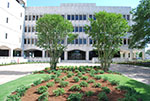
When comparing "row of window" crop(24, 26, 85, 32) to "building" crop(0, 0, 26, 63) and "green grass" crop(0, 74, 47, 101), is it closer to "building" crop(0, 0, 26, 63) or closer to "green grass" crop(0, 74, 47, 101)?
"building" crop(0, 0, 26, 63)

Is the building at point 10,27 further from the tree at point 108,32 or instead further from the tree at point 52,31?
the tree at point 108,32

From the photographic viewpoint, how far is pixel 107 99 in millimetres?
4445

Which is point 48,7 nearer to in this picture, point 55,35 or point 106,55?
point 55,35

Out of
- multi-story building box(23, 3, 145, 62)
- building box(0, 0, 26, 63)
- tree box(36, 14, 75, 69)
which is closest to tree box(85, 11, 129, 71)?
tree box(36, 14, 75, 69)

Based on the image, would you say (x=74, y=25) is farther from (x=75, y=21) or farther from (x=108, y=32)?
(x=108, y=32)

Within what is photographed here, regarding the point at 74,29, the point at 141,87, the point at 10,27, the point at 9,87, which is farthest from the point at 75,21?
the point at 141,87

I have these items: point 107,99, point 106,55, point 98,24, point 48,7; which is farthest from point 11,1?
point 107,99

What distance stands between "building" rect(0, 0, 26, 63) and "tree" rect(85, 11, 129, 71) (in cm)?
2128

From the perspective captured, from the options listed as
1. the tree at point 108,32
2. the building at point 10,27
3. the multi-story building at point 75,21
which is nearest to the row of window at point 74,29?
the multi-story building at point 75,21

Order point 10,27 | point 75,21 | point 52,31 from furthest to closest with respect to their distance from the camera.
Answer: point 75,21 → point 10,27 → point 52,31

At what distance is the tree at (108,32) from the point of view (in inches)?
458

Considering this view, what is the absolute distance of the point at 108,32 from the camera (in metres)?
12.0

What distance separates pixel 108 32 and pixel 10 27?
26474 millimetres

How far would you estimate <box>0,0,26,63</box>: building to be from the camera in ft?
86.0
